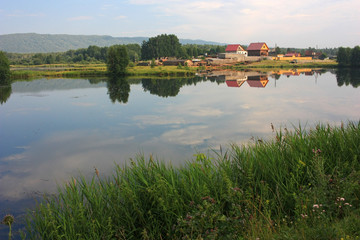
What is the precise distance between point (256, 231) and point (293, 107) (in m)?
18.9

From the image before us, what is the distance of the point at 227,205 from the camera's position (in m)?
6.20

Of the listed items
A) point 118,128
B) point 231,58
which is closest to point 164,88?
point 118,128

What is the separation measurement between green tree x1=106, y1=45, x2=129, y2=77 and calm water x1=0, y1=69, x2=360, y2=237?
29295 mm

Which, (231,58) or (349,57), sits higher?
(231,58)

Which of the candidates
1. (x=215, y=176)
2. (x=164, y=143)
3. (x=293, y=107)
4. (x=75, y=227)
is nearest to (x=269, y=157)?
(x=215, y=176)

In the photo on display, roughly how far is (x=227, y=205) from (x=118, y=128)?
11.9m

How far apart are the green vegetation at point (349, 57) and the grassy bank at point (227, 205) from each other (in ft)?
252

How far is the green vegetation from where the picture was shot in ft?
237

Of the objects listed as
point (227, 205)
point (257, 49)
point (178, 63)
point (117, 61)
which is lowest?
point (227, 205)

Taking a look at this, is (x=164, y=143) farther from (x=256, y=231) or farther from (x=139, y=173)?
(x=256, y=231)

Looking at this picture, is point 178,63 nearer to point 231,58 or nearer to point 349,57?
point 231,58

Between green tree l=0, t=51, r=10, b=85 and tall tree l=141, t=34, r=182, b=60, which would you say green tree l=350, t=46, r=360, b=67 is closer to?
tall tree l=141, t=34, r=182, b=60

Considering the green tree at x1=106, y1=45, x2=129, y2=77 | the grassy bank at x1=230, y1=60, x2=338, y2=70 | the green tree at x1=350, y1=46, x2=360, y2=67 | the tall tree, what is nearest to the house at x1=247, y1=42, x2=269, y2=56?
the grassy bank at x1=230, y1=60, x2=338, y2=70

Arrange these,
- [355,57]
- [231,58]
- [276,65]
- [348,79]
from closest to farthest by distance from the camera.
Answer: [348,79], [355,57], [276,65], [231,58]
